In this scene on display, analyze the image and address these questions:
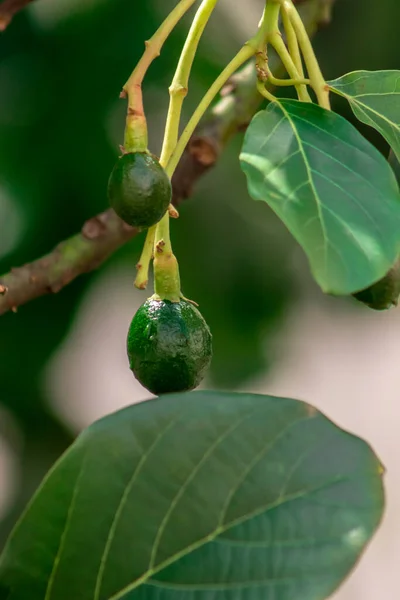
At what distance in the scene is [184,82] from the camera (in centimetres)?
83

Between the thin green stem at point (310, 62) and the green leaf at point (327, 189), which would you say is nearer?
the green leaf at point (327, 189)

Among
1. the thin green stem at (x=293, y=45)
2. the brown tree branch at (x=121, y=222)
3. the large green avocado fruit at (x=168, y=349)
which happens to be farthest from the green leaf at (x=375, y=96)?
the brown tree branch at (x=121, y=222)

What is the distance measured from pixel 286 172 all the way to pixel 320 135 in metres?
0.08

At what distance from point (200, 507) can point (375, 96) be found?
46 cm

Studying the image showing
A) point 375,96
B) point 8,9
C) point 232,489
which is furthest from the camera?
point 8,9

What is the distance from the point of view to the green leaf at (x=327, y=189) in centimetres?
67

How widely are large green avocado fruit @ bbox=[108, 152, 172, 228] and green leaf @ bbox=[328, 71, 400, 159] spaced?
8.4 inches

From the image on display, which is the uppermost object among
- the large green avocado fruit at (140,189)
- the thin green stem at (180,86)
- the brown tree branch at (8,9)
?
the brown tree branch at (8,9)

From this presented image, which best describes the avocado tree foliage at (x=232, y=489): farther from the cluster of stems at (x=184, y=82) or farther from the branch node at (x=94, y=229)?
the branch node at (x=94, y=229)

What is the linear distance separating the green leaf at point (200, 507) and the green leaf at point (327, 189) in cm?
11

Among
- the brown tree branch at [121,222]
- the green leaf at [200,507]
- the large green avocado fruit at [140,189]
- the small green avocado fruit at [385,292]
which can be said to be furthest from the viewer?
the brown tree branch at [121,222]

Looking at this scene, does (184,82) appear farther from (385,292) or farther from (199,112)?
(385,292)

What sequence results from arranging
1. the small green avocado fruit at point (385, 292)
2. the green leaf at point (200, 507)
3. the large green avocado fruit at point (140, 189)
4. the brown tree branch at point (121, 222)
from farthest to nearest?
the brown tree branch at point (121, 222) → the small green avocado fruit at point (385, 292) → the large green avocado fruit at point (140, 189) → the green leaf at point (200, 507)

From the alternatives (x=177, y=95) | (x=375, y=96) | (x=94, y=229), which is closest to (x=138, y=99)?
(x=177, y=95)
